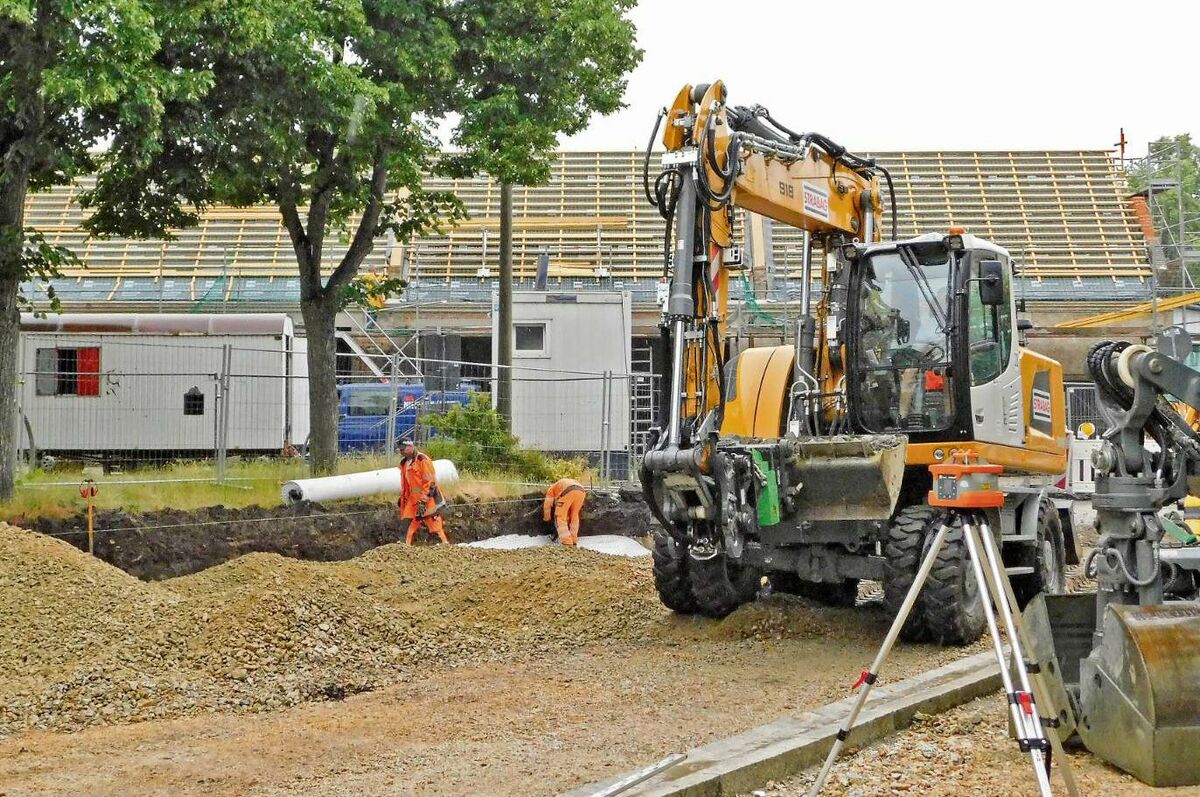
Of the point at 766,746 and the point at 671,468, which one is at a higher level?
the point at 671,468

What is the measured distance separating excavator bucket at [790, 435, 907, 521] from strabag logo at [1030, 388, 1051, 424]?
2.26m

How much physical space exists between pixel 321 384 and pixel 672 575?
357 inches

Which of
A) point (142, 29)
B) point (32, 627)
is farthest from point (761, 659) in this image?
point (142, 29)

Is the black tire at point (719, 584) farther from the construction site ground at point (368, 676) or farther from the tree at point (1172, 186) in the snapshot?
the tree at point (1172, 186)

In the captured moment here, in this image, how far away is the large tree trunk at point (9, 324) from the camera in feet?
45.8

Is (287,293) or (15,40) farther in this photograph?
(287,293)

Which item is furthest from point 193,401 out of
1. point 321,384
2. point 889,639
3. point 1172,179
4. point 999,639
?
point 1172,179

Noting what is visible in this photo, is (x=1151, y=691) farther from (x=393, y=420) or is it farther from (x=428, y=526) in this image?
(x=393, y=420)

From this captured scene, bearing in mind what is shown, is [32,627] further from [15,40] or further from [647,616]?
[15,40]

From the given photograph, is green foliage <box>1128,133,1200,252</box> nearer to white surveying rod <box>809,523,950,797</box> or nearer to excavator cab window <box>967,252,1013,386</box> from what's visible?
excavator cab window <box>967,252,1013,386</box>

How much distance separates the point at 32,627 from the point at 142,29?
572 centimetres

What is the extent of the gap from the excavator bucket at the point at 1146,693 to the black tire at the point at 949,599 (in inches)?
123

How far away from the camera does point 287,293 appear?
35688 mm

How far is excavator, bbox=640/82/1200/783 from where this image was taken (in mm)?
9773
